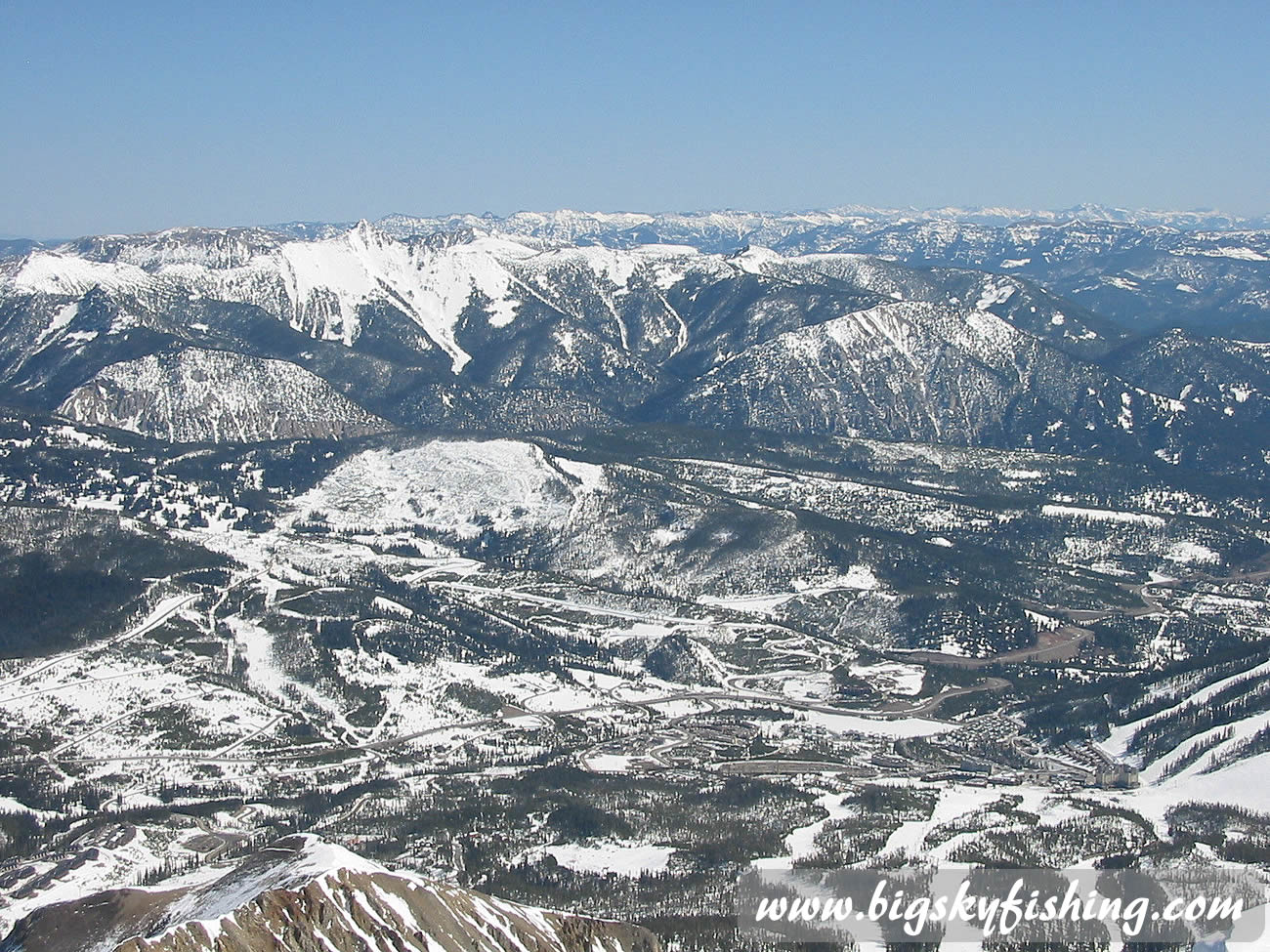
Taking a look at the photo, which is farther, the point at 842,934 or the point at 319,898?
the point at 842,934

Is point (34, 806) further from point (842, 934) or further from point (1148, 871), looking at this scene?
point (1148, 871)

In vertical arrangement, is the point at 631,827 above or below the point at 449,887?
below

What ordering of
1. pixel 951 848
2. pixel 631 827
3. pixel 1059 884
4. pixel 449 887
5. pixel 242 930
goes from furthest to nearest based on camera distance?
pixel 631 827, pixel 951 848, pixel 1059 884, pixel 449 887, pixel 242 930

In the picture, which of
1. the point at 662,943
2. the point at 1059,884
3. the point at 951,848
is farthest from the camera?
the point at 951,848

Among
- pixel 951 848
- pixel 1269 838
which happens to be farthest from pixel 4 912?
pixel 1269 838

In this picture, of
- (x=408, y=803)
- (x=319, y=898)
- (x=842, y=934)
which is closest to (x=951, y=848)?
(x=842, y=934)

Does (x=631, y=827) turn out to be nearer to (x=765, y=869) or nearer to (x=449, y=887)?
(x=765, y=869)
